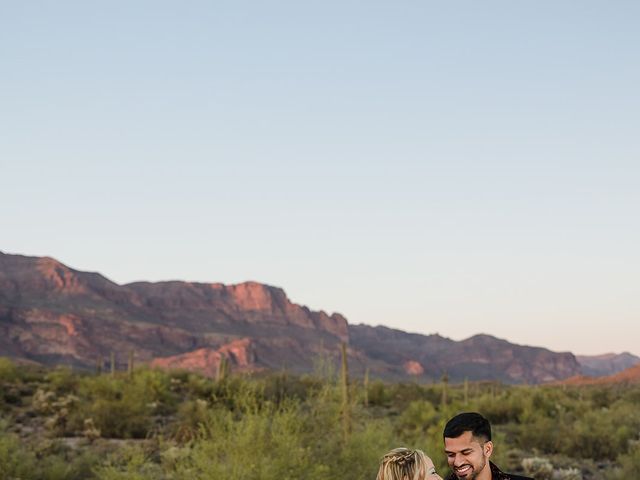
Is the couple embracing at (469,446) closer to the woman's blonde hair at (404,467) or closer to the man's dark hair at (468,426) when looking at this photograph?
the man's dark hair at (468,426)

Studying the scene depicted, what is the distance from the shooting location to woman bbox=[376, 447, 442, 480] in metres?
3.50

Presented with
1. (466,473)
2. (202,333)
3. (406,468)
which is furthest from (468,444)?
(202,333)

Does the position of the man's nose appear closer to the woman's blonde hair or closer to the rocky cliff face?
the woman's blonde hair

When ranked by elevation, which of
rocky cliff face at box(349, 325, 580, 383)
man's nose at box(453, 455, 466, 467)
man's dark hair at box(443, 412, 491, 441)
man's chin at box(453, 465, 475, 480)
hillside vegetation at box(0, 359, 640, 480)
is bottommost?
hillside vegetation at box(0, 359, 640, 480)

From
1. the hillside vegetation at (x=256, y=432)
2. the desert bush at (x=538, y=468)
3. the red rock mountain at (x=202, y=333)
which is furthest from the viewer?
the red rock mountain at (x=202, y=333)

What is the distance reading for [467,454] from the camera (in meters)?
4.05

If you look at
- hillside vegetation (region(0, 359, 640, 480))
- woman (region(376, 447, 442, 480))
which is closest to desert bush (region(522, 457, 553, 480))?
hillside vegetation (region(0, 359, 640, 480))

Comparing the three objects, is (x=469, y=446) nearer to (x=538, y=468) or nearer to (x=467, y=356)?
(x=538, y=468)

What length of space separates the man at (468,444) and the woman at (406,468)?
1.61ft

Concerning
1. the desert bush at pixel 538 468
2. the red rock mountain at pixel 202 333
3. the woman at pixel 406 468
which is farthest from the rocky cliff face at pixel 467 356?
the woman at pixel 406 468

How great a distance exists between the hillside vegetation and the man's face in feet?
21.6

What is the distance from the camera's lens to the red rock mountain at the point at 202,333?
10394cm

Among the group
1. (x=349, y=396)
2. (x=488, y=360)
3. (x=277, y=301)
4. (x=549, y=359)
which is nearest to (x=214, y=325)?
(x=277, y=301)

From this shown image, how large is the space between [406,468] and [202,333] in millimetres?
123759
